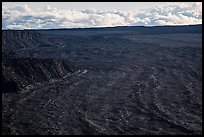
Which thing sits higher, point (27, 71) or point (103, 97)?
point (27, 71)

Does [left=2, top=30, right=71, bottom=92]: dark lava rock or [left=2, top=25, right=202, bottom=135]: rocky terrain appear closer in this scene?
[left=2, top=25, right=202, bottom=135]: rocky terrain

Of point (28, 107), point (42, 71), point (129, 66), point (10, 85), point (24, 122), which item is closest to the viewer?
point (24, 122)

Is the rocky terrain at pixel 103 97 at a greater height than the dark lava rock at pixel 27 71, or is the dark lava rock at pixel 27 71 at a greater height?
the dark lava rock at pixel 27 71

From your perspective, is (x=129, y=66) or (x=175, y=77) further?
(x=129, y=66)

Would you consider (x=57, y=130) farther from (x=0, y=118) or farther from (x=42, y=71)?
(x=42, y=71)

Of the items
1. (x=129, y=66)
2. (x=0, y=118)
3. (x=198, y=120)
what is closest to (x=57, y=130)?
(x=0, y=118)

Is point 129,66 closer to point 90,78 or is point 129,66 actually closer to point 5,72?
point 90,78

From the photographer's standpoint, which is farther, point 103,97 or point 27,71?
point 27,71

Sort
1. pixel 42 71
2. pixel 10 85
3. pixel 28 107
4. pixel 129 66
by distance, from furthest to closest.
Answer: pixel 129 66 < pixel 42 71 < pixel 10 85 < pixel 28 107

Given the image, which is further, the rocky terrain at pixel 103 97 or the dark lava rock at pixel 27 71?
the dark lava rock at pixel 27 71

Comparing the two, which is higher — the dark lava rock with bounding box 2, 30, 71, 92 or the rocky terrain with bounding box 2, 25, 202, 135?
the dark lava rock with bounding box 2, 30, 71, 92
